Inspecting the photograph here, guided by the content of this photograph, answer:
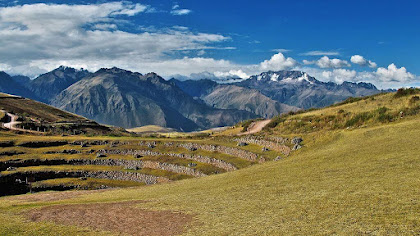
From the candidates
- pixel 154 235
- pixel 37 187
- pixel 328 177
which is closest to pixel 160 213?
pixel 154 235

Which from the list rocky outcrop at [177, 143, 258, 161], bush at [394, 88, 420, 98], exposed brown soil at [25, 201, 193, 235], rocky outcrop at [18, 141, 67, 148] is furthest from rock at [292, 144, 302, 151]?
rocky outcrop at [18, 141, 67, 148]

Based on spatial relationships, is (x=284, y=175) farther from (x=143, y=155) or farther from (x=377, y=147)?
(x=143, y=155)

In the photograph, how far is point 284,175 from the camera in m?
50.6

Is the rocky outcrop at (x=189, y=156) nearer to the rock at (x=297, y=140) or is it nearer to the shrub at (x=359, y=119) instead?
the rock at (x=297, y=140)

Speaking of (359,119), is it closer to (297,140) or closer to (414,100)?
(414,100)

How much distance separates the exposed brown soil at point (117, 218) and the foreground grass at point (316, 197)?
1.71 m

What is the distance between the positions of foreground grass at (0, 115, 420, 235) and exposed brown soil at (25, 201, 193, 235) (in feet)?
5.61

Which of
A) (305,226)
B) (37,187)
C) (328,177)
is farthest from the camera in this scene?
(37,187)

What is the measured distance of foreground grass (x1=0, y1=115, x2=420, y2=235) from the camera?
2847 cm

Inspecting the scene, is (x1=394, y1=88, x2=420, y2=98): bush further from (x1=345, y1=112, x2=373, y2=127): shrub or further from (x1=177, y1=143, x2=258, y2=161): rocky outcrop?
(x1=177, y1=143, x2=258, y2=161): rocky outcrop

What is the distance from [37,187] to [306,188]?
78.5 metres

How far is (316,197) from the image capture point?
3619cm

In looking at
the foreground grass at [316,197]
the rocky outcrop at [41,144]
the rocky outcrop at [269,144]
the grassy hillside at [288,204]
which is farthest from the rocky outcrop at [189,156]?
the grassy hillside at [288,204]

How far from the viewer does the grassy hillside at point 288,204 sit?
28891 millimetres
